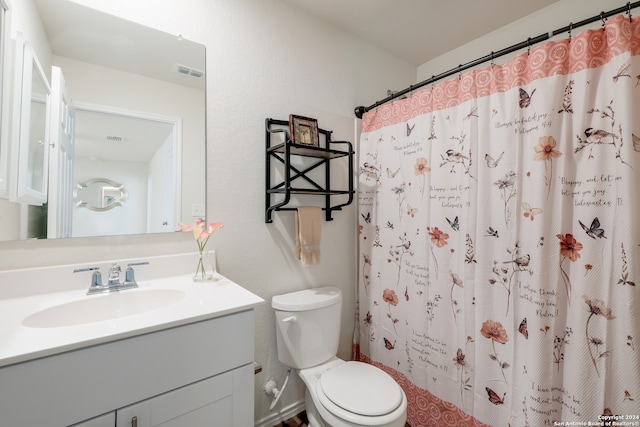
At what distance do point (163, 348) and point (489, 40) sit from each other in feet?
7.87

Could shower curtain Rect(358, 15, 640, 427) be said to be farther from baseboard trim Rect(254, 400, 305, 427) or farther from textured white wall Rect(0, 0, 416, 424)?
baseboard trim Rect(254, 400, 305, 427)

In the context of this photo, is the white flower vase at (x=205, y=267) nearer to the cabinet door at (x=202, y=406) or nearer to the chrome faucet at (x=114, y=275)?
the chrome faucet at (x=114, y=275)

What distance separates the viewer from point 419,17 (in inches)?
65.5

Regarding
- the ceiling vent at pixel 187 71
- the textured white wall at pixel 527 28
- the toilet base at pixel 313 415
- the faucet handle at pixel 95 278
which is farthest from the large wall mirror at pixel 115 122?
the textured white wall at pixel 527 28

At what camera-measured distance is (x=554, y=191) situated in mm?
1054

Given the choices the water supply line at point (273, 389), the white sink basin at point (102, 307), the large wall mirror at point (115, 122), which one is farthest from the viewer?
the water supply line at point (273, 389)

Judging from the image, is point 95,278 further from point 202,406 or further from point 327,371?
point 327,371

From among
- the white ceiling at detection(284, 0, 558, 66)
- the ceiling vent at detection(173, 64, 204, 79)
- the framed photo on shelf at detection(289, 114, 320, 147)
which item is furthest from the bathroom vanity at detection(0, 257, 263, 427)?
the white ceiling at detection(284, 0, 558, 66)

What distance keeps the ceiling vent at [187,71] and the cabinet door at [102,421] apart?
1.29 meters

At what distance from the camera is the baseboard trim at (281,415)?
1.49 metres

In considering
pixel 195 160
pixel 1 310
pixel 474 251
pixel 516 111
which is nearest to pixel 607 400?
pixel 474 251

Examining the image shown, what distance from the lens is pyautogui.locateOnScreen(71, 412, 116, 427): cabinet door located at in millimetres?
679

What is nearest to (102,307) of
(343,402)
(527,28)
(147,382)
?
(147,382)

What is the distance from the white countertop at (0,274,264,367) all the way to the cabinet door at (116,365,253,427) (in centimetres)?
20
